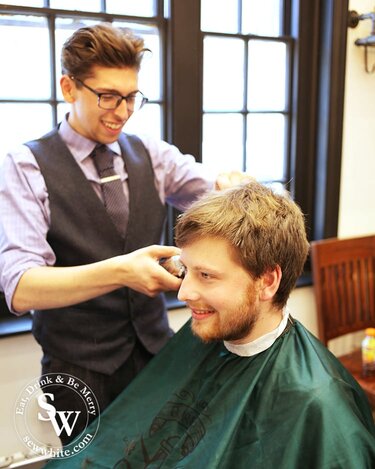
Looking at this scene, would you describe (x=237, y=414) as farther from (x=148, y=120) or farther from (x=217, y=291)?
(x=148, y=120)

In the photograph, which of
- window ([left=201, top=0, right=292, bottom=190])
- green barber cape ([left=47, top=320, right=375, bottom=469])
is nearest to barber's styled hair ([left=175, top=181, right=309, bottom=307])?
green barber cape ([left=47, top=320, right=375, bottom=469])

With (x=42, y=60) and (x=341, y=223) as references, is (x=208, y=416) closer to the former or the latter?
(x=42, y=60)

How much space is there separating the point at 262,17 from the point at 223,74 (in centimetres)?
35

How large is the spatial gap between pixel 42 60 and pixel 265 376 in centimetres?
151

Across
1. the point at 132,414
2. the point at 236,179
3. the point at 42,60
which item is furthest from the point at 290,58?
the point at 132,414

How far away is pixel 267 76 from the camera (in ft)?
8.82

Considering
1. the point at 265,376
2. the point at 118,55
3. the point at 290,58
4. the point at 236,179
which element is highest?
the point at 290,58

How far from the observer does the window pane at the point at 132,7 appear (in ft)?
7.20

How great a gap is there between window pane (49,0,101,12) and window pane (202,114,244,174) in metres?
0.68

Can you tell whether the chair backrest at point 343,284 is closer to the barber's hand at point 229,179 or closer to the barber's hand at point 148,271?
the barber's hand at point 229,179

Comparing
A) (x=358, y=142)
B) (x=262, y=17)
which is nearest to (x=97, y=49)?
(x=262, y=17)

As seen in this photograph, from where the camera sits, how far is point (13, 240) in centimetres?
138

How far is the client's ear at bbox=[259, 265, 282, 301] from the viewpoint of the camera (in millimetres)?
1206

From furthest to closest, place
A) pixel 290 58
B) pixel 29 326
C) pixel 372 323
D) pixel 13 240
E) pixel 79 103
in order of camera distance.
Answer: pixel 290 58 < pixel 372 323 < pixel 29 326 < pixel 79 103 < pixel 13 240
